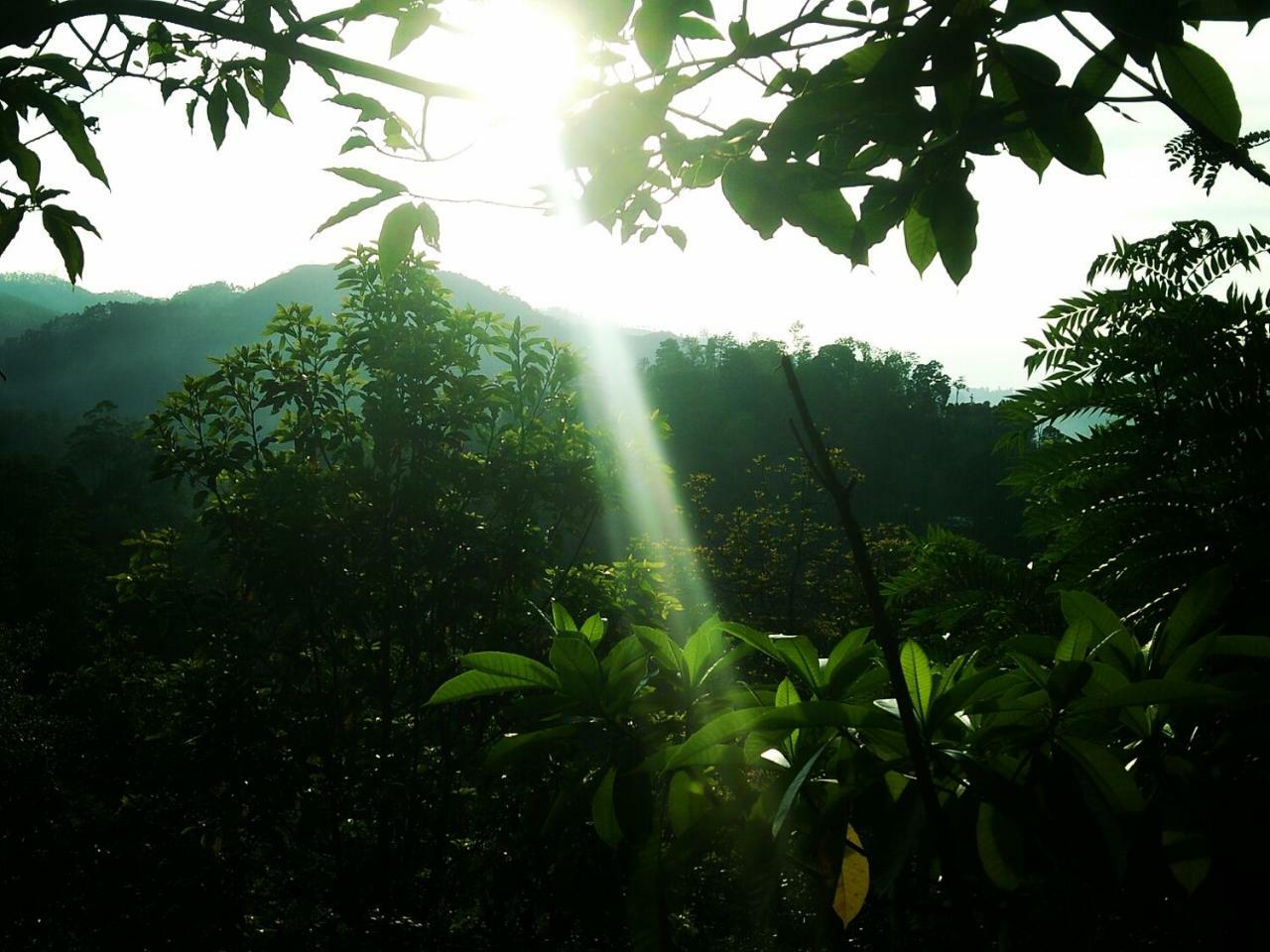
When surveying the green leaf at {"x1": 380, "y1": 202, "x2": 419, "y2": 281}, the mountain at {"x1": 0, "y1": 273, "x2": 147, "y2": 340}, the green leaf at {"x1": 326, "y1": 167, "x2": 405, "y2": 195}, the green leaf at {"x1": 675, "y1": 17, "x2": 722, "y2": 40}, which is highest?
the mountain at {"x1": 0, "y1": 273, "x2": 147, "y2": 340}

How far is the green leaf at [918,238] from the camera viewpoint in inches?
44.9

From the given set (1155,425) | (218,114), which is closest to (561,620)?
(218,114)

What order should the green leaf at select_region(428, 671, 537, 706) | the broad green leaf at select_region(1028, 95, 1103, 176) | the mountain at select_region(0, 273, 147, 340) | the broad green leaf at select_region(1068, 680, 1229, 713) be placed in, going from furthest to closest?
the mountain at select_region(0, 273, 147, 340) → the broad green leaf at select_region(1028, 95, 1103, 176) → the green leaf at select_region(428, 671, 537, 706) → the broad green leaf at select_region(1068, 680, 1229, 713)

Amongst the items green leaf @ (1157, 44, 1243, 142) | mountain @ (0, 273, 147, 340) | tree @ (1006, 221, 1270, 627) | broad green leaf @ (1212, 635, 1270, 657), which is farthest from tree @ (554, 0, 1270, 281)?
mountain @ (0, 273, 147, 340)

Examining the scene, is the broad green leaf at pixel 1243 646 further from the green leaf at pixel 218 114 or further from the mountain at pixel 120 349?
the mountain at pixel 120 349

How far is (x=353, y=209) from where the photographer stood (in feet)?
3.87

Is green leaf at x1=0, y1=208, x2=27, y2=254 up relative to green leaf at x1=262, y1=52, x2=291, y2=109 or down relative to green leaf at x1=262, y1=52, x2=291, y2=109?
down

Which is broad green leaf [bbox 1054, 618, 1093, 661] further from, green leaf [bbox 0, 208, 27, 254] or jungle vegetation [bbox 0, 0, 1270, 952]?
green leaf [bbox 0, 208, 27, 254]

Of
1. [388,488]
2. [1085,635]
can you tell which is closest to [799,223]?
[1085,635]

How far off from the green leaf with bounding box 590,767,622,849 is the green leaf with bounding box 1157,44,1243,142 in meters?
0.95

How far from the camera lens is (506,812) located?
3.47 meters

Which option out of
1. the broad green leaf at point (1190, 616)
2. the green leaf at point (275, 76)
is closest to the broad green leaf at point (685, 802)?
the broad green leaf at point (1190, 616)

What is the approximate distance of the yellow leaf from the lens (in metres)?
0.77

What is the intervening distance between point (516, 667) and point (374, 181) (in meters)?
0.72
